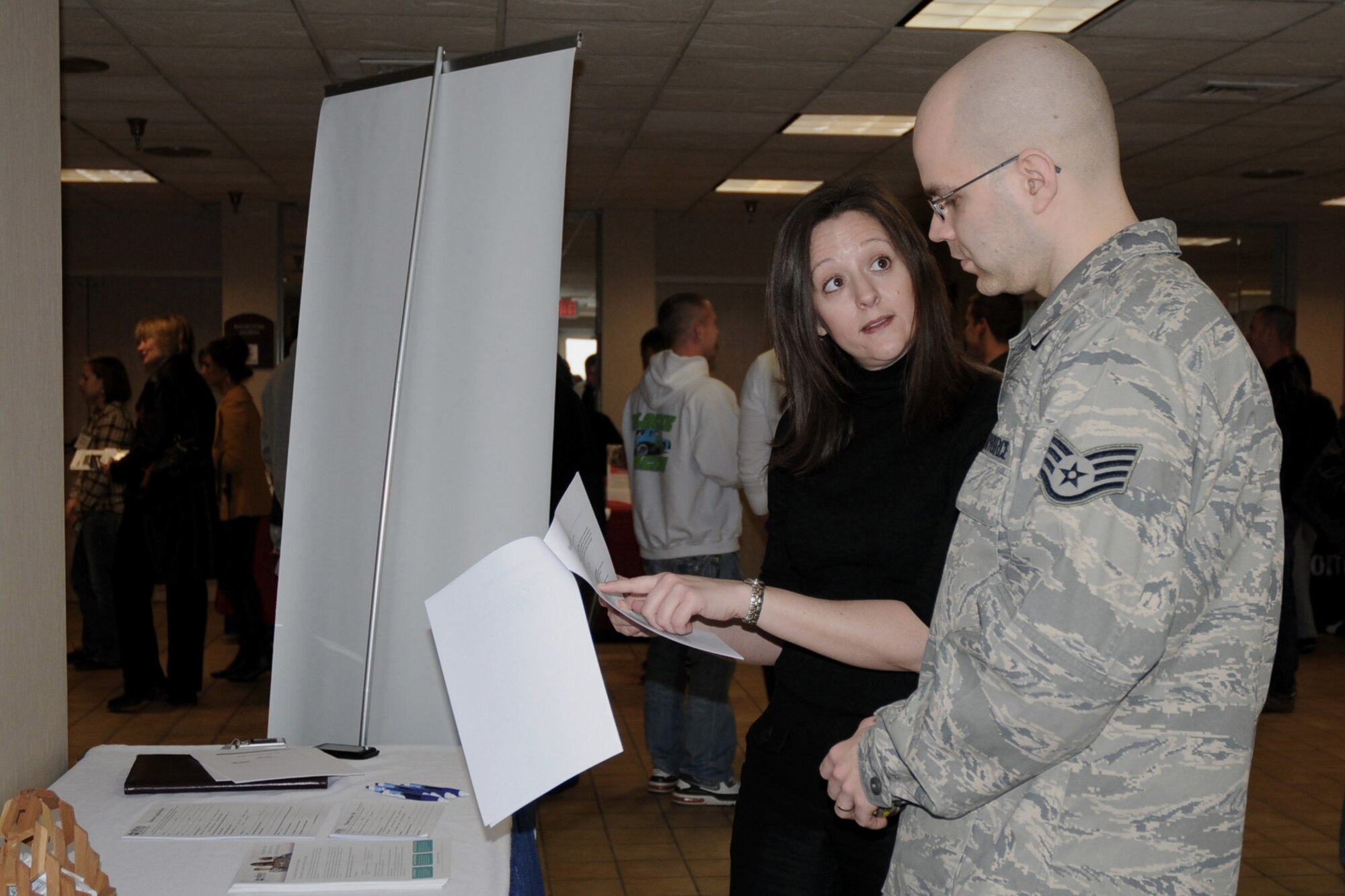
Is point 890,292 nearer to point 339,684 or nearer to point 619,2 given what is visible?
point 339,684

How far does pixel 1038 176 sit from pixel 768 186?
23.6ft

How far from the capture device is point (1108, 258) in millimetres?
1090

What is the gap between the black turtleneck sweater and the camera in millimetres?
1546

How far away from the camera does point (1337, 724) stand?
5.11 meters

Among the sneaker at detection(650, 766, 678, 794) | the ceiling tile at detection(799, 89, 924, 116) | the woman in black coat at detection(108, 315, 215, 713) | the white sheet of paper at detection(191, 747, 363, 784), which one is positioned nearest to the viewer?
the white sheet of paper at detection(191, 747, 363, 784)

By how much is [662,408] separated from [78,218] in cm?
673

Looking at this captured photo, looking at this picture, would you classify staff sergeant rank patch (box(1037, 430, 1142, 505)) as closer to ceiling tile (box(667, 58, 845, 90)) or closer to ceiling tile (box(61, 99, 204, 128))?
ceiling tile (box(667, 58, 845, 90))

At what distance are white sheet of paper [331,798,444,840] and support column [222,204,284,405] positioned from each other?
756 cm

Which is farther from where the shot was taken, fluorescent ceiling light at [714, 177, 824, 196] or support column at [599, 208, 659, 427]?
support column at [599, 208, 659, 427]

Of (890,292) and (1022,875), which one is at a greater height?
(890,292)

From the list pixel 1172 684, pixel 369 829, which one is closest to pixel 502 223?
pixel 369 829

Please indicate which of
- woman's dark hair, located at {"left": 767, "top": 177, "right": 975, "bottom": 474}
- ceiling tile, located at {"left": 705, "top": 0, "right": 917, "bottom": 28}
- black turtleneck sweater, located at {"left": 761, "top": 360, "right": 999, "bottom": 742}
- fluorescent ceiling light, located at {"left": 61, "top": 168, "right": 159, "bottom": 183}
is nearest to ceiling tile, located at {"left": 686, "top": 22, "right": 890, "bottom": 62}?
ceiling tile, located at {"left": 705, "top": 0, "right": 917, "bottom": 28}

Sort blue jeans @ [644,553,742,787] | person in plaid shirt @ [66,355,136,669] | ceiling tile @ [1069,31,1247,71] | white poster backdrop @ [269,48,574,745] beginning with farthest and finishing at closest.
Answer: person in plaid shirt @ [66,355,136,669]
ceiling tile @ [1069,31,1247,71]
blue jeans @ [644,553,742,787]
white poster backdrop @ [269,48,574,745]

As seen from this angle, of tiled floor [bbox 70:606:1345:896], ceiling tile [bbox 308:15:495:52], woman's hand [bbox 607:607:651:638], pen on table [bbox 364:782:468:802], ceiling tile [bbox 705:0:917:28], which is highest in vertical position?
ceiling tile [bbox 705:0:917:28]
